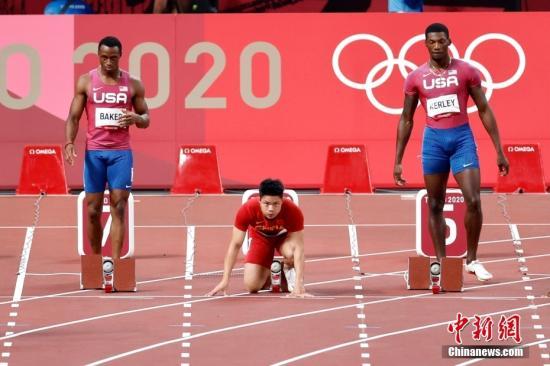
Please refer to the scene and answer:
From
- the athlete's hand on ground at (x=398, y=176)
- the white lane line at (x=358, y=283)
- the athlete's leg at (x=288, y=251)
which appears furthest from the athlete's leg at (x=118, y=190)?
the athlete's hand on ground at (x=398, y=176)

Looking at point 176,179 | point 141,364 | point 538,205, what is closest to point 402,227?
point 538,205

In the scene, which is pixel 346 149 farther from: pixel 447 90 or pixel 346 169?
pixel 447 90

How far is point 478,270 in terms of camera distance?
15.0 m

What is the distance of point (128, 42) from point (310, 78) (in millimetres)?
2366

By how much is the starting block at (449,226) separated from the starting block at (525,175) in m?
5.35

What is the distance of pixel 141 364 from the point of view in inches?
461

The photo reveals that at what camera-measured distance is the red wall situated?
2166 cm

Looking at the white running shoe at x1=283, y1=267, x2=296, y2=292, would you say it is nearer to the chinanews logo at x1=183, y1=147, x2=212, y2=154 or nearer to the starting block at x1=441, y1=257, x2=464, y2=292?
the starting block at x1=441, y1=257, x2=464, y2=292

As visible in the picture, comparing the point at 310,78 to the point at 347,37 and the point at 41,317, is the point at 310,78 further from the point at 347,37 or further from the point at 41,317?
the point at 41,317

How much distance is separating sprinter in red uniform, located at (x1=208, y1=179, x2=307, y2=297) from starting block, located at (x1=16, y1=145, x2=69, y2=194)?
271 inches

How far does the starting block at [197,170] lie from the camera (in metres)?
21.2

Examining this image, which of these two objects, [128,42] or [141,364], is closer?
[141,364]

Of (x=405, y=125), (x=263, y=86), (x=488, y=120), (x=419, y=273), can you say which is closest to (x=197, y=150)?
(x=263, y=86)

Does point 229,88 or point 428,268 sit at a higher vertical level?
point 229,88
